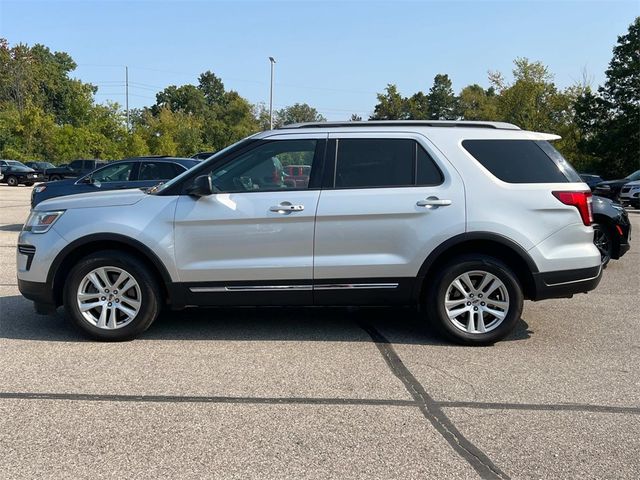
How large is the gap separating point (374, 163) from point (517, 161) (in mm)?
1308

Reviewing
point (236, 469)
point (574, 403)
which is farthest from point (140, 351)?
point (574, 403)

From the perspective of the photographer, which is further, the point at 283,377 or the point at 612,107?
the point at 612,107

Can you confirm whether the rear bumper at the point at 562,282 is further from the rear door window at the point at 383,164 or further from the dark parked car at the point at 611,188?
the dark parked car at the point at 611,188

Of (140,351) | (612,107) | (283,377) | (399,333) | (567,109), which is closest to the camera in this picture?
(283,377)

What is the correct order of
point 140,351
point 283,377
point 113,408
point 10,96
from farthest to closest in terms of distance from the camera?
1. point 10,96
2. point 140,351
3. point 283,377
4. point 113,408

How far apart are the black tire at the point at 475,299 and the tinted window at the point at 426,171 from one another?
2.41 feet

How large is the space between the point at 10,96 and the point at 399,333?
80.5m

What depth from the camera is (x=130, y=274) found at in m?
5.40

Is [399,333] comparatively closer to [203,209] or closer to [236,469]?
[203,209]

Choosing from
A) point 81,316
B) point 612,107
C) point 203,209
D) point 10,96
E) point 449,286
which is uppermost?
point 10,96

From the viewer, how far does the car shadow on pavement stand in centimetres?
567

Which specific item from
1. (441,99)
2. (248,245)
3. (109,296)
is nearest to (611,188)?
(248,245)

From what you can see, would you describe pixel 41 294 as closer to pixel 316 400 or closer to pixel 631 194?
pixel 316 400

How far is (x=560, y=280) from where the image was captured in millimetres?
5453
